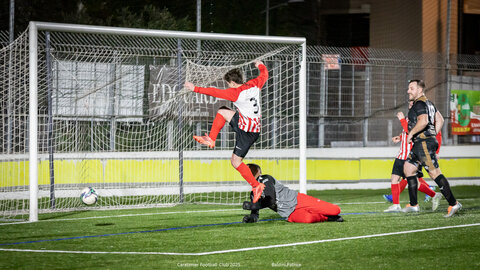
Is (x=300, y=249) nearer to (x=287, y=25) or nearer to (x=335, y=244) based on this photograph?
(x=335, y=244)

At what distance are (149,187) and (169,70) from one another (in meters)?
2.45

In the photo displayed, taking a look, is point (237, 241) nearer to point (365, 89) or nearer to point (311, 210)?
point (311, 210)

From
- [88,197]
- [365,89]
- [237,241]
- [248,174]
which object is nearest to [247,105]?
[248,174]

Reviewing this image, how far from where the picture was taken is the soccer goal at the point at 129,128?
11.8 metres

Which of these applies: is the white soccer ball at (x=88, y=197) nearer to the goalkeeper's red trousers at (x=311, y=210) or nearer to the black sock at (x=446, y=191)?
the goalkeeper's red trousers at (x=311, y=210)

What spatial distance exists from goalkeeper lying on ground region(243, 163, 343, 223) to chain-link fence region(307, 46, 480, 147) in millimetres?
6352

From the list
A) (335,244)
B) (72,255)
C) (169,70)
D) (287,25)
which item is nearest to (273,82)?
(169,70)

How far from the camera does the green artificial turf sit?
602 cm

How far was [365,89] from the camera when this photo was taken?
16.2 metres

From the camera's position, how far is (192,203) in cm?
1215

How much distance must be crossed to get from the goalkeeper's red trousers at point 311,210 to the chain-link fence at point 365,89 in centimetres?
635

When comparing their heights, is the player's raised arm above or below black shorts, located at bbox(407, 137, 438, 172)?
above

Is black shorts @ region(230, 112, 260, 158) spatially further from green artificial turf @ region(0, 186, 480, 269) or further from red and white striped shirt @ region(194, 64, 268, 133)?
green artificial turf @ region(0, 186, 480, 269)

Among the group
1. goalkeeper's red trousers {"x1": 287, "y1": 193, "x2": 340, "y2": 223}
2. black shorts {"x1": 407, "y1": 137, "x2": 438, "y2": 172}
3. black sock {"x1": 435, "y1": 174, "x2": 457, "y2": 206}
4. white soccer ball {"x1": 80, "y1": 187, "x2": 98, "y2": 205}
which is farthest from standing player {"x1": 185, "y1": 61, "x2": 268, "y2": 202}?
black sock {"x1": 435, "y1": 174, "x2": 457, "y2": 206}
